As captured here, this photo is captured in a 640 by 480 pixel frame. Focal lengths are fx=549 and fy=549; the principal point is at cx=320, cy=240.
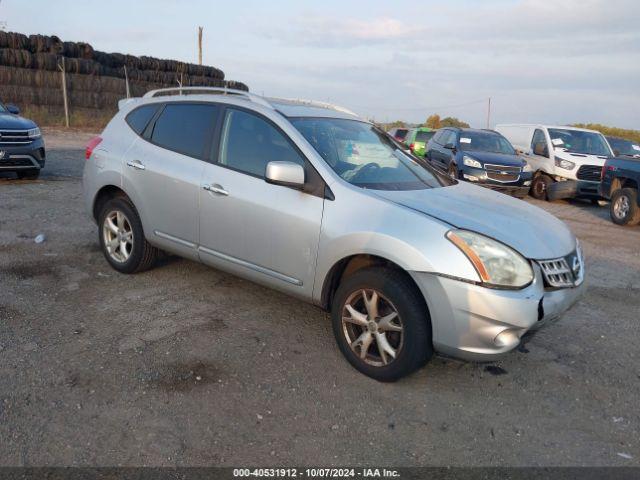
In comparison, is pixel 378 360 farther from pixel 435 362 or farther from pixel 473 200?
pixel 473 200

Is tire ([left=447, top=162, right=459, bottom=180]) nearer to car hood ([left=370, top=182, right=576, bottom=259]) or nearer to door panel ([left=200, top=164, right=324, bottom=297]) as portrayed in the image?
car hood ([left=370, top=182, right=576, bottom=259])

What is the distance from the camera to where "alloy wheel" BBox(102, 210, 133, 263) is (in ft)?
16.9

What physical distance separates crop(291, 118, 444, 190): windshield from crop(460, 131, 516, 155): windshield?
8.85 meters

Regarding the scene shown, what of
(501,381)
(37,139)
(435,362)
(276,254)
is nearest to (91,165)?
(276,254)

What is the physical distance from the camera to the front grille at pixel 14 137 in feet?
31.0

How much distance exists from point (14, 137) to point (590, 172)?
39.5 feet

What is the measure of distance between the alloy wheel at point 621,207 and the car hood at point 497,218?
7.16 meters

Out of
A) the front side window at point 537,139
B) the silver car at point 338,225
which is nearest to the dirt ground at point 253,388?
the silver car at point 338,225

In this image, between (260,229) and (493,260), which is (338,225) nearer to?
(260,229)

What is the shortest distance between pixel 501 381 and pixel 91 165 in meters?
4.18

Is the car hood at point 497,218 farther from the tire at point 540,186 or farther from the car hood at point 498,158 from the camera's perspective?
the tire at point 540,186

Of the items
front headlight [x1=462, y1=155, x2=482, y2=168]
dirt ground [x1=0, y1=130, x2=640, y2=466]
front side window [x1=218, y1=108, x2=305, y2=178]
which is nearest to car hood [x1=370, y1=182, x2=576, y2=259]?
front side window [x1=218, y1=108, x2=305, y2=178]

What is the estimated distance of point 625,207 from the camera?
1022cm

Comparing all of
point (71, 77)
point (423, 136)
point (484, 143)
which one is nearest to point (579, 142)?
point (484, 143)
